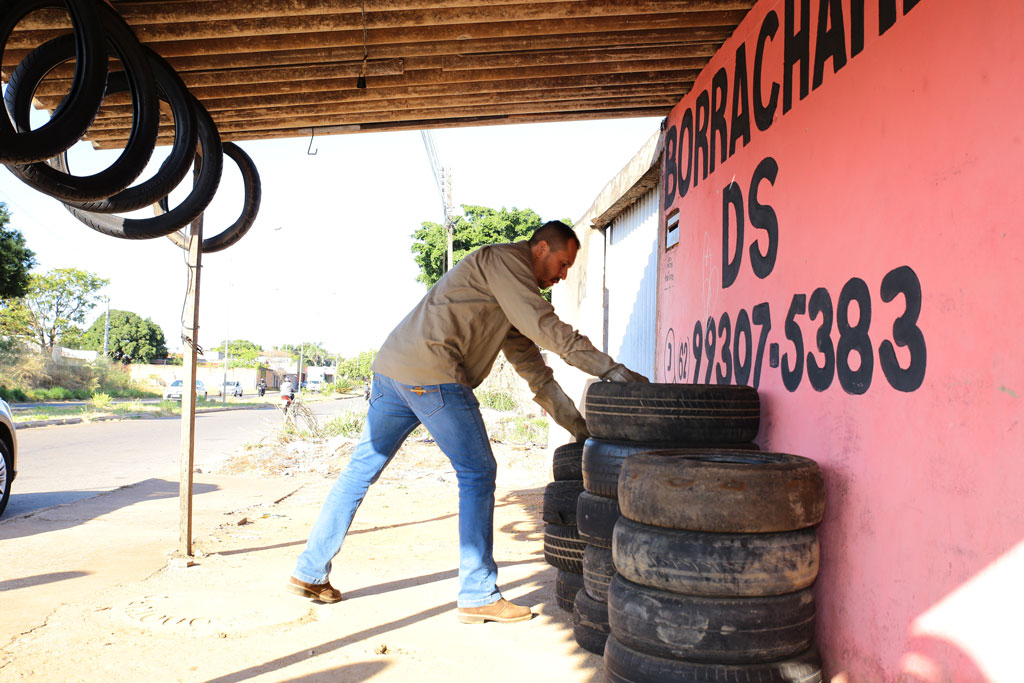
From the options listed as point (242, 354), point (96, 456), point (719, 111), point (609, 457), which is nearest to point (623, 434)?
point (609, 457)

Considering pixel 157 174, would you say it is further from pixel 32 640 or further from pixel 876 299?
pixel 876 299

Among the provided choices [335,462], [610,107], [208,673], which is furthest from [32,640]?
[335,462]

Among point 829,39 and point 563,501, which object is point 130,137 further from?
point 829,39

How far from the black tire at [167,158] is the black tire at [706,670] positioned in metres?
3.72

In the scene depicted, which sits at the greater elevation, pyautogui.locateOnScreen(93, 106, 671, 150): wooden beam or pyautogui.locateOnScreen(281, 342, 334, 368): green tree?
pyautogui.locateOnScreen(281, 342, 334, 368): green tree

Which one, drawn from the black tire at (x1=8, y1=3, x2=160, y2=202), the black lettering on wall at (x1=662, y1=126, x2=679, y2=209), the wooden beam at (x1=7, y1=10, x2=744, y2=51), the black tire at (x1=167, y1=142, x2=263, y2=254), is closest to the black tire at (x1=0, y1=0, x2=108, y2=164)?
the black tire at (x1=8, y1=3, x2=160, y2=202)

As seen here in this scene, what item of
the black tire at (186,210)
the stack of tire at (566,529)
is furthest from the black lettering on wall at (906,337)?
the black tire at (186,210)

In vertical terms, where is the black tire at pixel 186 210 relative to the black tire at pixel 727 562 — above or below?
above

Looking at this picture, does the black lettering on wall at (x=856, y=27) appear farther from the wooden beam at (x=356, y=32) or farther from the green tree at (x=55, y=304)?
the green tree at (x=55, y=304)

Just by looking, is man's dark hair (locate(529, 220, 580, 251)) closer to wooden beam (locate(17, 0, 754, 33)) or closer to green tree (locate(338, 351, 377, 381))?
wooden beam (locate(17, 0, 754, 33))

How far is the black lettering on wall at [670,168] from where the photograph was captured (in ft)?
18.4

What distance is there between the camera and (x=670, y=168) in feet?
18.8

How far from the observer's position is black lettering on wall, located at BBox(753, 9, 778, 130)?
3785mm

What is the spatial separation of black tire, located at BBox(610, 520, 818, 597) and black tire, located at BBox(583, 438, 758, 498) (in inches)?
26.2
